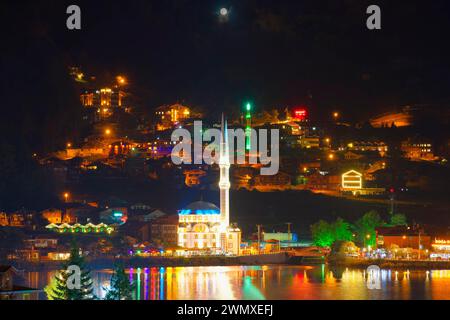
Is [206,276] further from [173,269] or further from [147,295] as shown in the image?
[147,295]

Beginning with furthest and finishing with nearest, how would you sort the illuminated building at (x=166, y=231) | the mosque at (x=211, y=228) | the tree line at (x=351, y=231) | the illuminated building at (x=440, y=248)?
the illuminated building at (x=166, y=231) → the tree line at (x=351, y=231) → the mosque at (x=211, y=228) → the illuminated building at (x=440, y=248)

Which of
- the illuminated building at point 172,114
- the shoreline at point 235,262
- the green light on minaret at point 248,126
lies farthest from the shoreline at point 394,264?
the illuminated building at point 172,114

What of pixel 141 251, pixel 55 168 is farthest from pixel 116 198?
pixel 141 251

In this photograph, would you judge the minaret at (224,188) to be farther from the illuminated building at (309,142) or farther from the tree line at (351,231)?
the illuminated building at (309,142)

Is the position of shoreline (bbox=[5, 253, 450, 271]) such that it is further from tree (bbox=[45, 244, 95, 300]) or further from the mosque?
tree (bbox=[45, 244, 95, 300])

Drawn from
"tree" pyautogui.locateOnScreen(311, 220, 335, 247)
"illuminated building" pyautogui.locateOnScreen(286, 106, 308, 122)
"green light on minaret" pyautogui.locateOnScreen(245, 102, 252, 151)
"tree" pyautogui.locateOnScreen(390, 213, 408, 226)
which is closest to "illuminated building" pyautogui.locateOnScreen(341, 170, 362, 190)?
"green light on minaret" pyautogui.locateOnScreen(245, 102, 252, 151)
